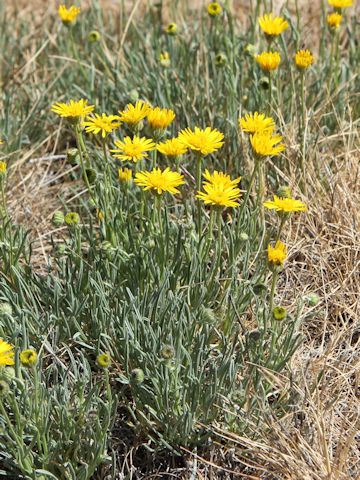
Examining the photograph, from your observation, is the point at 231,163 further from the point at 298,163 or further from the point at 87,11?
the point at 87,11

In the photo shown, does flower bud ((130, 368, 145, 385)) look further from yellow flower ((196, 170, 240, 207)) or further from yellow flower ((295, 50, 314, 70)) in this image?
yellow flower ((295, 50, 314, 70))

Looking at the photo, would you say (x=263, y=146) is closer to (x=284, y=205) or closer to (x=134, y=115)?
(x=284, y=205)

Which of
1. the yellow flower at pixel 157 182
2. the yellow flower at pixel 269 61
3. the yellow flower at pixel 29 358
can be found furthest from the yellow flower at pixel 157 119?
the yellow flower at pixel 29 358

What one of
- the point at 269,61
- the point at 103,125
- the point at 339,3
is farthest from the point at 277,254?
the point at 339,3

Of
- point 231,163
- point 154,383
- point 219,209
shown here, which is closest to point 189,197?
point 231,163

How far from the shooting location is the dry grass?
2668mm

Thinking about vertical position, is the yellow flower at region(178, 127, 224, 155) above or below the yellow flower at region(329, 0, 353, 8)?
below

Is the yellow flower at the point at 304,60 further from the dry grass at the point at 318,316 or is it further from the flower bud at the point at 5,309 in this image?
the flower bud at the point at 5,309

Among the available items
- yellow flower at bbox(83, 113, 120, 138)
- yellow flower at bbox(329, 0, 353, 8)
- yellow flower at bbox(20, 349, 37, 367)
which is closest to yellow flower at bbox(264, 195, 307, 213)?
yellow flower at bbox(83, 113, 120, 138)

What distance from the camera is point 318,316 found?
3.29m

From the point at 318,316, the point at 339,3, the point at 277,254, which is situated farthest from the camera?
the point at 339,3

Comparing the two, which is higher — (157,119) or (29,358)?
(157,119)

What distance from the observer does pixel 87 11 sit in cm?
527

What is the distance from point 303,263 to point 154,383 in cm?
95
